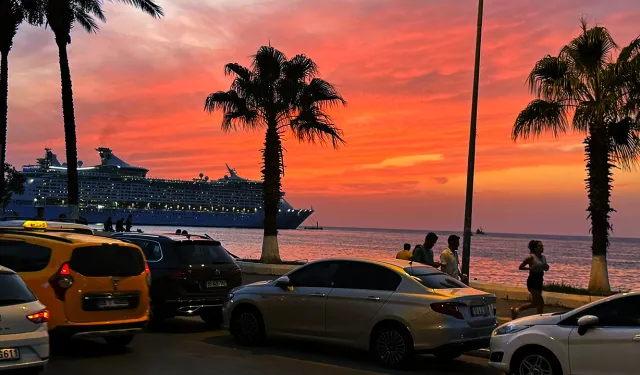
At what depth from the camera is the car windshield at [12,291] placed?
6570mm

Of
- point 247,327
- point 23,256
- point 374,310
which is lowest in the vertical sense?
point 247,327

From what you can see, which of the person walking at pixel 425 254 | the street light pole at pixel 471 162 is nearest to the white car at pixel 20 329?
the person walking at pixel 425 254

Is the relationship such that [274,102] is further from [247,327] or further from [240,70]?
[247,327]

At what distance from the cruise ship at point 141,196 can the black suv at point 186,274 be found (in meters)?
111

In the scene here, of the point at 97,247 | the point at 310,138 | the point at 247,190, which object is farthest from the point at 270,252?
the point at 247,190

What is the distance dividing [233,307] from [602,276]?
10192 mm

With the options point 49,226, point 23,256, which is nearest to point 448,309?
point 23,256

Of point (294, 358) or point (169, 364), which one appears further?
point (294, 358)

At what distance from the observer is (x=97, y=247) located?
29.6 feet

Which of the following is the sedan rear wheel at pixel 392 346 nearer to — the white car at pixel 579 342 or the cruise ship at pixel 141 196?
the white car at pixel 579 342

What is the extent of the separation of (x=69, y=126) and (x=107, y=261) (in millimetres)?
17414

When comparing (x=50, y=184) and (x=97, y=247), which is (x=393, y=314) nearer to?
(x=97, y=247)

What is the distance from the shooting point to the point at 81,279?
8.68 m

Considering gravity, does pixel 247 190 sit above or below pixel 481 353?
above
